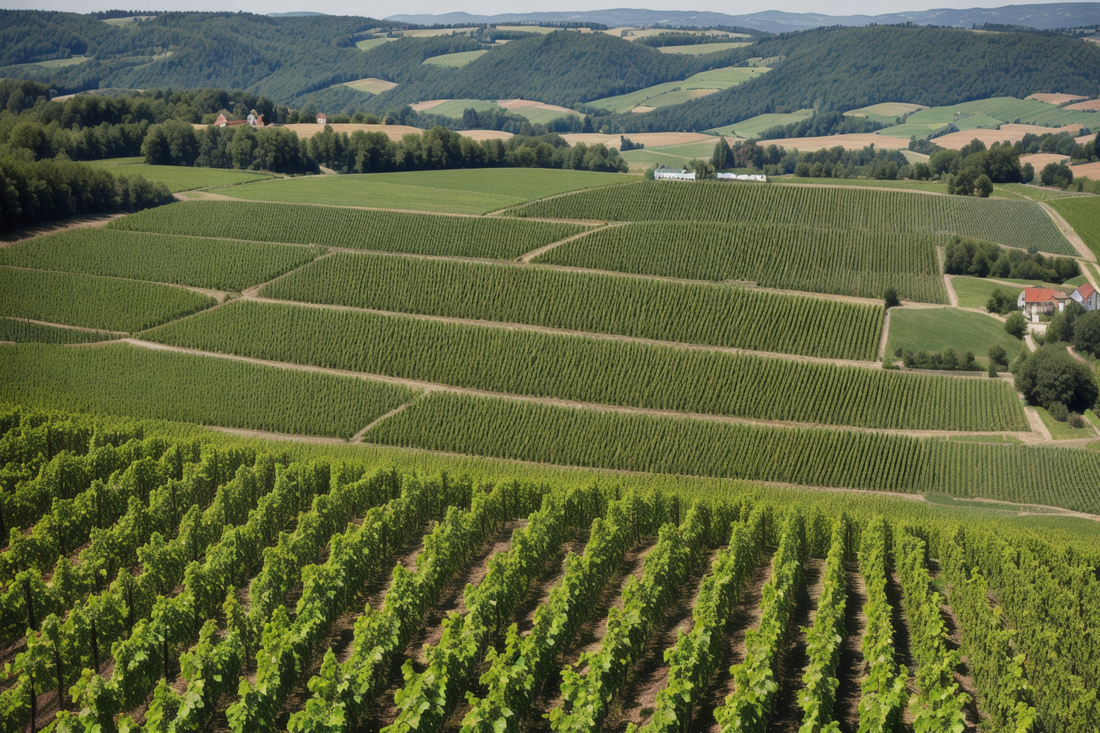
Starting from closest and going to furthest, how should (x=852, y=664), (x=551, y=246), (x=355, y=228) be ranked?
(x=852, y=664), (x=551, y=246), (x=355, y=228)

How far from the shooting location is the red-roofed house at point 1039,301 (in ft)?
269

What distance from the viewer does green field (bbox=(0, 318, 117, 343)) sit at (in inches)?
3174

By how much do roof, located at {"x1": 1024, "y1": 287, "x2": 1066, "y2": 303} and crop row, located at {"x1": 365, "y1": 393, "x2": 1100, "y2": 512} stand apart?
23.1m

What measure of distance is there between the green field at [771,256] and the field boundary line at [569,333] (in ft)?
37.5

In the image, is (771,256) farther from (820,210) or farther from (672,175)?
(672,175)

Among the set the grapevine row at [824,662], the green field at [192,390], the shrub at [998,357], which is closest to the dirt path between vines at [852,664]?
the grapevine row at [824,662]

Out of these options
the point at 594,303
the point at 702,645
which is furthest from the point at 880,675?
the point at 594,303

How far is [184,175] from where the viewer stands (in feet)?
402

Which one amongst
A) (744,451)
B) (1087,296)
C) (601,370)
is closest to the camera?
(744,451)

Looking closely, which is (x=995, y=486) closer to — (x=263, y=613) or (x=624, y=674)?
(x=624, y=674)

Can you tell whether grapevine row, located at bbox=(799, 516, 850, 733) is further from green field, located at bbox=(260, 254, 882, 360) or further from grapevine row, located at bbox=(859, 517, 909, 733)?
green field, located at bbox=(260, 254, 882, 360)

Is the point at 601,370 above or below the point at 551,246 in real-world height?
below

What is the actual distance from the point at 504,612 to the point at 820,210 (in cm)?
8206

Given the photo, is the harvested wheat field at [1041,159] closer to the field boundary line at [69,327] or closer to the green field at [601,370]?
the green field at [601,370]
